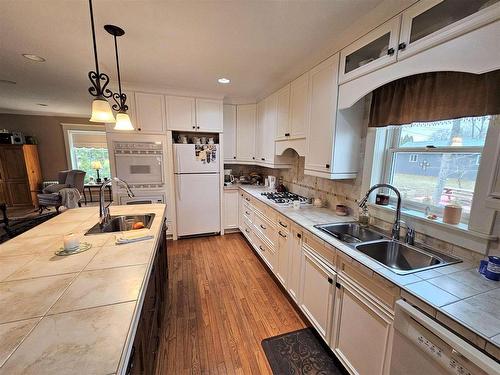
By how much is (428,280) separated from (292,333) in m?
1.23

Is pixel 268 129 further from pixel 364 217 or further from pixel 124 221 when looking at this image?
pixel 124 221

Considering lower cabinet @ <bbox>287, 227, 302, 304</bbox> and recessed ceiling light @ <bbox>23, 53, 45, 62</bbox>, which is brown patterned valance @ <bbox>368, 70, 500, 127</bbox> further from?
recessed ceiling light @ <bbox>23, 53, 45, 62</bbox>

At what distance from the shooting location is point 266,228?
2.70 m

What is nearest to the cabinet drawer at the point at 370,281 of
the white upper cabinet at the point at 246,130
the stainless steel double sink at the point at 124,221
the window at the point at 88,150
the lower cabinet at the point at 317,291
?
the lower cabinet at the point at 317,291

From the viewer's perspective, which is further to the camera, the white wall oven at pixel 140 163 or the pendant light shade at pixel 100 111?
the white wall oven at pixel 140 163

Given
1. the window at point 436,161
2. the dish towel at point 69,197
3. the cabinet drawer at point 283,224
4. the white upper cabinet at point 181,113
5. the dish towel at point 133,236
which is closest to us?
the window at point 436,161

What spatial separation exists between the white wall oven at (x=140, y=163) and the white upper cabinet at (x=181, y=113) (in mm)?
400

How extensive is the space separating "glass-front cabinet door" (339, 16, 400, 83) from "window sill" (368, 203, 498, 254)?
1.06 meters

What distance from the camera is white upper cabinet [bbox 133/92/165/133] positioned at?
126 inches

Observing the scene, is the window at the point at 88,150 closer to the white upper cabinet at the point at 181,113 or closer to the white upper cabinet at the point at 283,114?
the white upper cabinet at the point at 181,113

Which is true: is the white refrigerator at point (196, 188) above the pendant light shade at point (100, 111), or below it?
below

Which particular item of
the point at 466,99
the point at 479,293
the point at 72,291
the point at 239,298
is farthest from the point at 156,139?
the point at 479,293

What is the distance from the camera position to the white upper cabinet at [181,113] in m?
3.36

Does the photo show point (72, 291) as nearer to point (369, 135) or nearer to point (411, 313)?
point (411, 313)
